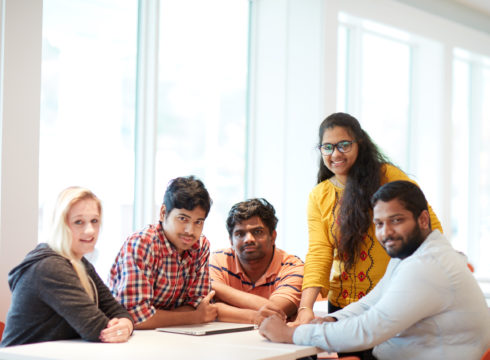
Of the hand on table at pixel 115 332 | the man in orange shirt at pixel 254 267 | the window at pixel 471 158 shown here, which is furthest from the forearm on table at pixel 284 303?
the window at pixel 471 158

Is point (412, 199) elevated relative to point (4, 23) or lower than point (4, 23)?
lower

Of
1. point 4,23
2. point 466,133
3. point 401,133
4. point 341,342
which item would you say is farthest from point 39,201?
point 466,133

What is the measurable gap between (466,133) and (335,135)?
18.0ft

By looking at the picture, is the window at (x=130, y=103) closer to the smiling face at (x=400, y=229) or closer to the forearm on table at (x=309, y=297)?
the forearm on table at (x=309, y=297)

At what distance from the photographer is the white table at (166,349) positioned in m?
2.20

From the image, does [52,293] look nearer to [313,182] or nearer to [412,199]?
[412,199]

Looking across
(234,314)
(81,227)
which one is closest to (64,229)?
(81,227)

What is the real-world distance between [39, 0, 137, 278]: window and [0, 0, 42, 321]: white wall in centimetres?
50

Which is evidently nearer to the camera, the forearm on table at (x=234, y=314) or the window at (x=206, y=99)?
the forearm on table at (x=234, y=314)

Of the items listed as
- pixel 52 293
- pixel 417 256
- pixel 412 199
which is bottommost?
pixel 52 293

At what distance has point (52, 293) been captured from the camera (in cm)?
241

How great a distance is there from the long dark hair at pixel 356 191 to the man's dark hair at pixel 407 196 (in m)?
0.51

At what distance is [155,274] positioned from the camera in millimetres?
2939

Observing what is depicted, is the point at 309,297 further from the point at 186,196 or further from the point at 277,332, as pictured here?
the point at 186,196
